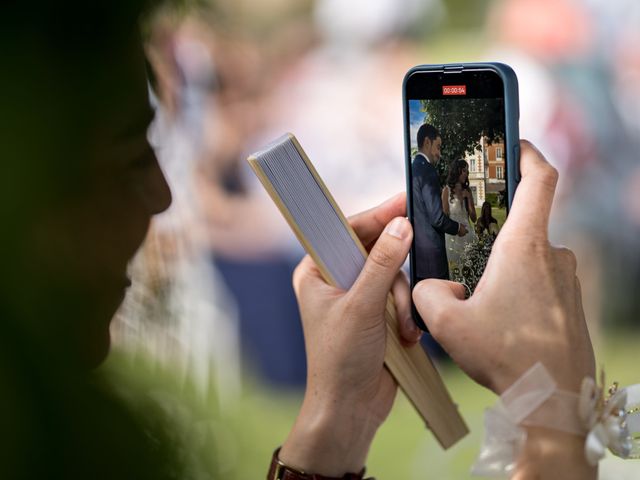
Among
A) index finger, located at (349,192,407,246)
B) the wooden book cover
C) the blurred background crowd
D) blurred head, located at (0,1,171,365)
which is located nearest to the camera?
blurred head, located at (0,1,171,365)

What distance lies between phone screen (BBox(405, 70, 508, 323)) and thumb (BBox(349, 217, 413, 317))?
5 cm

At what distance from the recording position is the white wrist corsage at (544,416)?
0.57 meters

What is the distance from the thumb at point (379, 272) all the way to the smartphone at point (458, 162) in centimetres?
5

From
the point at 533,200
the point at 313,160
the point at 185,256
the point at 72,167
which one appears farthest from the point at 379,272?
the point at 185,256

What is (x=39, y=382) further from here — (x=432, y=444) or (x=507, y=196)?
(x=432, y=444)

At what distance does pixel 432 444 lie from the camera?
166 centimetres

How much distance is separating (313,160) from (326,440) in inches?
34.0

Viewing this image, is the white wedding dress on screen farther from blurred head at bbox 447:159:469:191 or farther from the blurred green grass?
the blurred green grass

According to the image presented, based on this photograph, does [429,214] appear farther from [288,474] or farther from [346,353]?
[288,474]

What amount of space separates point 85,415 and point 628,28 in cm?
141

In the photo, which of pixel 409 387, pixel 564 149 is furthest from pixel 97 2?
pixel 564 149

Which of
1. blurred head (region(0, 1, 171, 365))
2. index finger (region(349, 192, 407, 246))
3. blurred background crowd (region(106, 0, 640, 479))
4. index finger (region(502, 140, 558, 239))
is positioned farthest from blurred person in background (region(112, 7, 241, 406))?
index finger (region(502, 140, 558, 239))

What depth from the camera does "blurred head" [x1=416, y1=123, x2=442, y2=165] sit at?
733 mm

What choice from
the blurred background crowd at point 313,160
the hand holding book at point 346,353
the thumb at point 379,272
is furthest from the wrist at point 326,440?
the blurred background crowd at point 313,160
